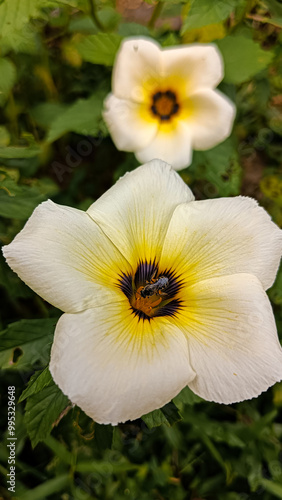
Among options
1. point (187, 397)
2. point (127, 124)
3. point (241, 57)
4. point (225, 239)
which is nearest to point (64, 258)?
point (225, 239)

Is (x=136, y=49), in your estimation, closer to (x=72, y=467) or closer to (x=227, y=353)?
(x=227, y=353)

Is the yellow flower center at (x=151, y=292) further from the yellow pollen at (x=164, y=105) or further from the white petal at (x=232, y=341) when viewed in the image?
the yellow pollen at (x=164, y=105)

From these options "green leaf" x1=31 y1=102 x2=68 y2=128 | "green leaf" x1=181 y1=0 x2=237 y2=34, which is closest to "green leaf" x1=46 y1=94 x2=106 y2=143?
"green leaf" x1=31 y1=102 x2=68 y2=128

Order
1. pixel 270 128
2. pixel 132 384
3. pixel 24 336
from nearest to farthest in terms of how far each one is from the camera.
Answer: pixel 132 384 < pixel 24 336 < pixel 270 128

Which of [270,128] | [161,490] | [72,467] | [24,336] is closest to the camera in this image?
[24,336]

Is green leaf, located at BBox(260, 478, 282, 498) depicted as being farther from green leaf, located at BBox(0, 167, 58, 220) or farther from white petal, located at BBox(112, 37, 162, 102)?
white petal, located at BBox(112, 37, 162, 102)

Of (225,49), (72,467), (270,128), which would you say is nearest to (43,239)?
(72,467)
